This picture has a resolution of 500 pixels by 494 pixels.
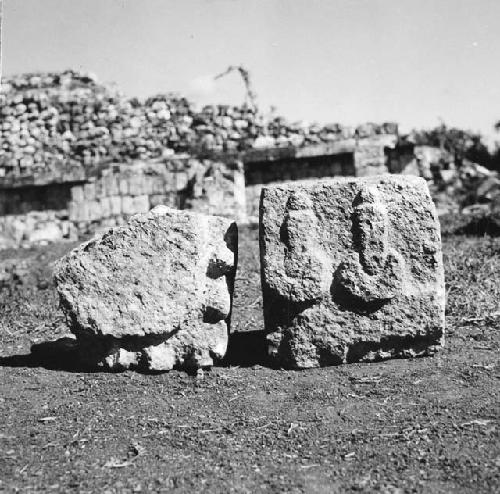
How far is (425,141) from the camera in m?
12.7

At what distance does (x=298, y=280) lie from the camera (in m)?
3.77

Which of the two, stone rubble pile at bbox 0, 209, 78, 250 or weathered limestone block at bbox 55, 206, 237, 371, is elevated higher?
stone rubble pile at bbox 0, 209, 78, 250

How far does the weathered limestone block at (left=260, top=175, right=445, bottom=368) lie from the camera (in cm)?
376

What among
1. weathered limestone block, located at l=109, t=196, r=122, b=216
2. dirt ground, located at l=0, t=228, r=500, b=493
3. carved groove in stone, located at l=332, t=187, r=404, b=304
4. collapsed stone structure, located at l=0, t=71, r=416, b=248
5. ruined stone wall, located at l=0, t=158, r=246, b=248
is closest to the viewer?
dirt ground, located at l=0, t=228, r=500, b=493

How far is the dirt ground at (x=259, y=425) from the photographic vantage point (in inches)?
104

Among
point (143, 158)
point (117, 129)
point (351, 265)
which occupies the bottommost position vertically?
point (351, 265)

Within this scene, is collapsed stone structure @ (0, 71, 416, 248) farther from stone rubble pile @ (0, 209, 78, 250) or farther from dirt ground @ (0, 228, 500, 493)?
dirt ground @ (0, 228, 500, 493)

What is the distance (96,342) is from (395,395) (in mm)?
1939

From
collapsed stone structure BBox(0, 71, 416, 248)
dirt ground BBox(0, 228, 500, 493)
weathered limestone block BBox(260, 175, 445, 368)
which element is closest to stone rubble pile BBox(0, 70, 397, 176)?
collapsed stone structure BBox(0, 71, 416, 248)

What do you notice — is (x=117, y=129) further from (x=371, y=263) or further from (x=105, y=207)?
(x=371, y=263)

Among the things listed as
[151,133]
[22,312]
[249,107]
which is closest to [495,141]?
[249,107]

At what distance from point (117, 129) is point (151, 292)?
9632 millimetres

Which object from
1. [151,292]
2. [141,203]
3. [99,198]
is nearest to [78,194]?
[99,198]

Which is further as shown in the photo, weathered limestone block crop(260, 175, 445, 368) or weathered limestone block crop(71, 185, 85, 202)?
weathered limestone block crop(71, 185, 85, 202)
